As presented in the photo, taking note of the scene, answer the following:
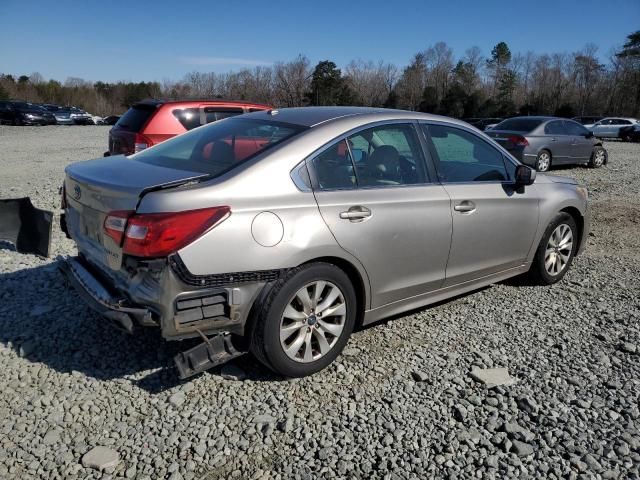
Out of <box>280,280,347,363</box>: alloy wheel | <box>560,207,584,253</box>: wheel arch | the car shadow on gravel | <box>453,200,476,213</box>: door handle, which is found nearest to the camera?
<box>280,280,347,363</box>: alloy wheel

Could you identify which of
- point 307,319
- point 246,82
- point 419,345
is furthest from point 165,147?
point 246,82

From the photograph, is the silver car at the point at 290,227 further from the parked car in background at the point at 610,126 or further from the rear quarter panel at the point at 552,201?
the parked car in background at the point at 610,126

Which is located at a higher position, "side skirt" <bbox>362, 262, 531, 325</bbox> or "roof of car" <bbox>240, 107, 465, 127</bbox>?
"roof of car" <bbox>240, 107, 465, 127</bbox>

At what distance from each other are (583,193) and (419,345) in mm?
2697

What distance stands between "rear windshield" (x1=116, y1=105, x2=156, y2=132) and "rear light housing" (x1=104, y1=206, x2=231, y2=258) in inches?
230

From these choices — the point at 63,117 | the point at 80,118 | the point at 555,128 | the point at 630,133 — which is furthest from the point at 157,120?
the point at 80,118

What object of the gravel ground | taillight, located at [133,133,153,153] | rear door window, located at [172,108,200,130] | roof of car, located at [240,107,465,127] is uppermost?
rear door window, located at [172,108,200,130]

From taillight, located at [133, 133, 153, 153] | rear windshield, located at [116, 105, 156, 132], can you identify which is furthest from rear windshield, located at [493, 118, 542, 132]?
taillight, located at [133, 133, 153, 153]

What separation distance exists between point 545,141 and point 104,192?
1327 centimetres

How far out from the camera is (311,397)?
3180 mm

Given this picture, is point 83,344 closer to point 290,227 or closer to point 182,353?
point 182,353

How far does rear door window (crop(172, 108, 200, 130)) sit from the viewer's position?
8422 millimetres

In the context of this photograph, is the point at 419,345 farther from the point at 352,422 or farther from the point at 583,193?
the point at 583,193

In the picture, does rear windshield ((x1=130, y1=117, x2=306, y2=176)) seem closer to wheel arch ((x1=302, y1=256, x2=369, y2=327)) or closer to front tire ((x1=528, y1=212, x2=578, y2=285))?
wheel arch ((x1=302, y1=256, x2=369, y2=327))
